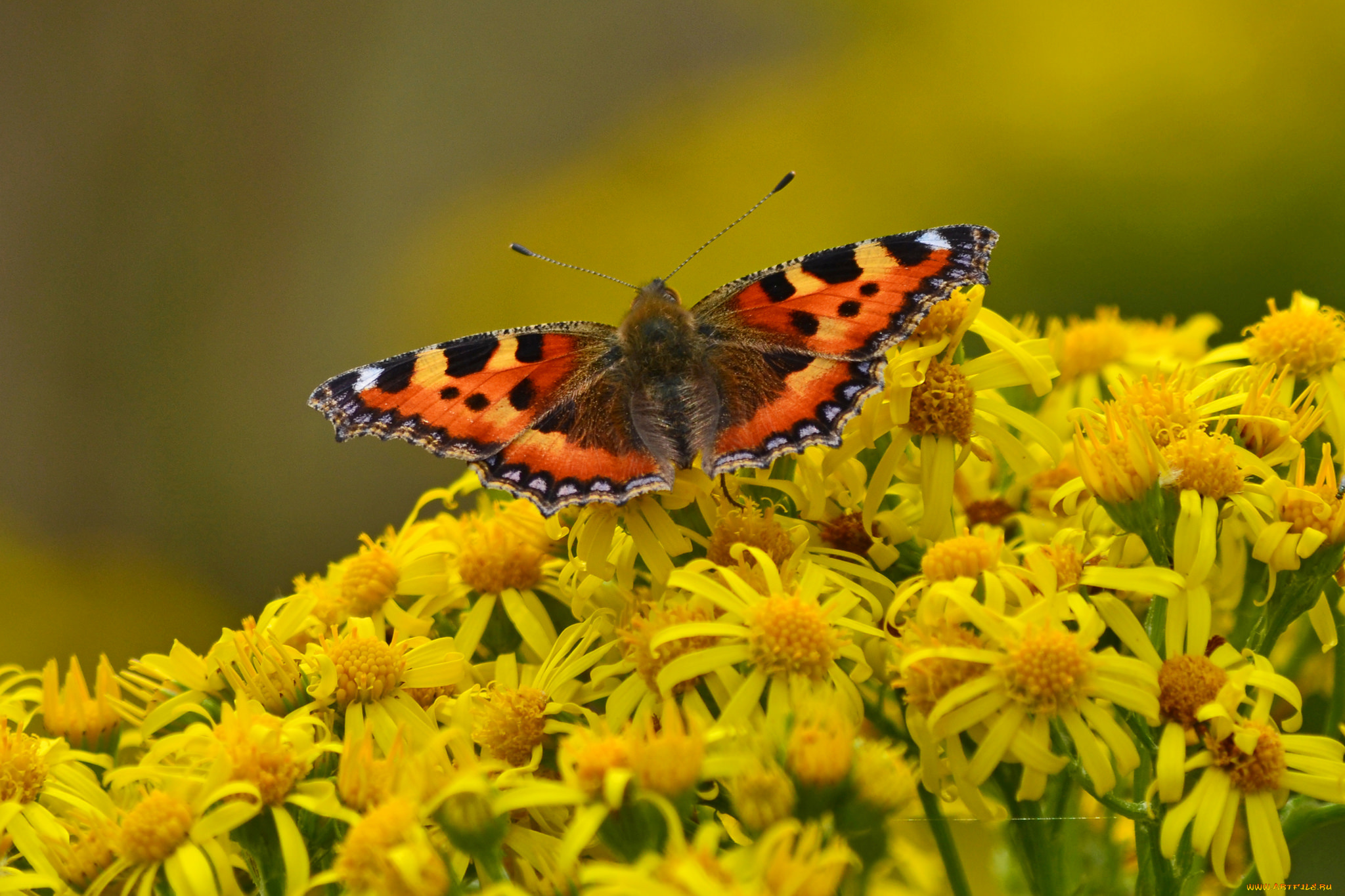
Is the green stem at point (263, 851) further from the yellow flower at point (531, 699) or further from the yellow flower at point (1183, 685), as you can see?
the yellow flower at point (1183, 685)

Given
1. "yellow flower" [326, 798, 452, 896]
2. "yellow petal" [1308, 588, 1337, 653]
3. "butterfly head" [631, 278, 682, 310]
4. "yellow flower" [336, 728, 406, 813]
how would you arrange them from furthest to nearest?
"butterfly head" [631, 278, 682, 310], "yellow petal" [1308, 588, 1337, 653], "yellow flower" [336, 728, 406, 813], "yellow flower" [326, 798, 452, 896]

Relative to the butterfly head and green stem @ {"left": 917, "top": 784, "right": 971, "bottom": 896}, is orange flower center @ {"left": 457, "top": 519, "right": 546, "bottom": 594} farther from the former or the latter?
green stem @ {"left": 917, "top": 784, "right": 971, "bottom": 896}

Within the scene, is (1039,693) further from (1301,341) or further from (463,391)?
(463,391)

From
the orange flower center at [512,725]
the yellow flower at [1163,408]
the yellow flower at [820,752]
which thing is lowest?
the yellow flower at [820,752]

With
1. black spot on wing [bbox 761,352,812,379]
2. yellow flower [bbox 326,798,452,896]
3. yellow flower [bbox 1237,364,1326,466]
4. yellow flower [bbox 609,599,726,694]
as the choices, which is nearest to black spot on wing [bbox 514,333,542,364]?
black spot on wing [bbox 761,352,812,379]

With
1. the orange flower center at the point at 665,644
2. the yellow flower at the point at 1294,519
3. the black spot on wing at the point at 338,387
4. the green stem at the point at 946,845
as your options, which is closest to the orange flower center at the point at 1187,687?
the yellow flower at the point at 1294,519

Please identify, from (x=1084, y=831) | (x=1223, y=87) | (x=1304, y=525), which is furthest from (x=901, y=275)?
(x=1223, y=87)

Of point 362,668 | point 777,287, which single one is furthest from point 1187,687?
point 362,668
